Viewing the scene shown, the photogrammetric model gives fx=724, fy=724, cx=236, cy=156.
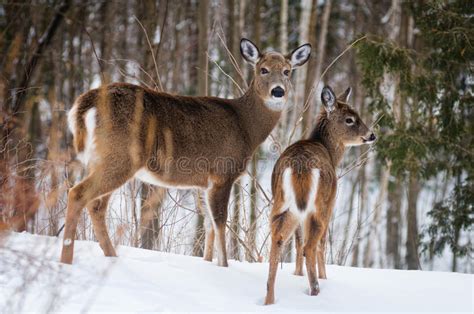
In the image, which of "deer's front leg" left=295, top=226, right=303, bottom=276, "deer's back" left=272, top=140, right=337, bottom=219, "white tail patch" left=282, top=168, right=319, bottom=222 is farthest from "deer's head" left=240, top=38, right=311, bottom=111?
"white tail patch" left=282, top=168, right=319, bottom=222

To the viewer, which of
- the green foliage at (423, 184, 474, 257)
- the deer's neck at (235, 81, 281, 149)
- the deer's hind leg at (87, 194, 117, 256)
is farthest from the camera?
the green foliage at (423, 184, 474, 257)

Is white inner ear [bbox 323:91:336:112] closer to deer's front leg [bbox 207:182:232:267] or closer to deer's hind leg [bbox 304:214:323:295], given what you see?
deer's front leg [bbox 207:182:232:267]

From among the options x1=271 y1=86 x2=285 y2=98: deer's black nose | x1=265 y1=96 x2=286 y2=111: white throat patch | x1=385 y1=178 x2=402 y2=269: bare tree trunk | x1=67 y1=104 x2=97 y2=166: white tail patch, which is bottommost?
x1=385 y1=178 x2=402 y2=269: bare tree trunk

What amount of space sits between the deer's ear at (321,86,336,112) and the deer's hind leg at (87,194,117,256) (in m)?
2.35

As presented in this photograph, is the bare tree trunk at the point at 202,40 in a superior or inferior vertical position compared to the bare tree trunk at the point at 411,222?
superior

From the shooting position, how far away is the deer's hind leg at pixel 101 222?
20.3 feet

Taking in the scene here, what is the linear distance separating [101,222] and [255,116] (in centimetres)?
202

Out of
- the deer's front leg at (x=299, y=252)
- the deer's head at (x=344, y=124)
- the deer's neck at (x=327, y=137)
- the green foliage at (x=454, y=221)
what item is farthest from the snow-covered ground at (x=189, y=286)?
the green foliage at (x=454, y=221)

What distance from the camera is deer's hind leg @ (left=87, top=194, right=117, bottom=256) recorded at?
20.3 ft

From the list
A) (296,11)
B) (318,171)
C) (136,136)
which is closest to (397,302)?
(318,171)

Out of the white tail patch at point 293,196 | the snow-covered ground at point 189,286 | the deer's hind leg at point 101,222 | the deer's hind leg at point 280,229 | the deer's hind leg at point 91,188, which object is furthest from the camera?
the deer's hind leg at point 101,222

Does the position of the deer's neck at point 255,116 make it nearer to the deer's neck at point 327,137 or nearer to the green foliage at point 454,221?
the deer's neck at point 327,137

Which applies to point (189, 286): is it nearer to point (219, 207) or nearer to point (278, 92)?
point (219, 207)

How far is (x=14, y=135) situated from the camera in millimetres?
9047
